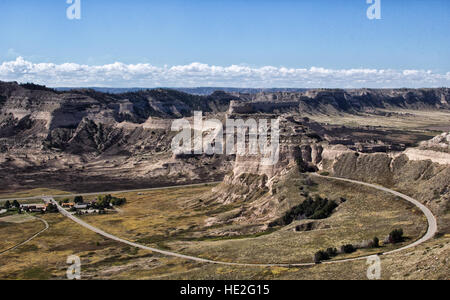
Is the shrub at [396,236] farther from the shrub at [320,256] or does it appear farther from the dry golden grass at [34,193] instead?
the dry golden grass at [34,193]

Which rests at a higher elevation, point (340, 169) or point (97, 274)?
point (340, 169)

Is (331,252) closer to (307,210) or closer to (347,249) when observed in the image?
(347,249)

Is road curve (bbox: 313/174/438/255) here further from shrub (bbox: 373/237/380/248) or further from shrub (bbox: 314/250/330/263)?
shrub (bbox: 314/250/330/263)

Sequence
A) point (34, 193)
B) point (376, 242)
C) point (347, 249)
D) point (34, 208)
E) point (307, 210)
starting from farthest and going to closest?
point (34, 193), point (34, 208), point (307, 210), point (347, 249), point (376, 242)

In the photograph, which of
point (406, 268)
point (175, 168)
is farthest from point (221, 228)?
point (175, 168)

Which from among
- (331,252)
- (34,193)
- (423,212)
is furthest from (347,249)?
(34,193)

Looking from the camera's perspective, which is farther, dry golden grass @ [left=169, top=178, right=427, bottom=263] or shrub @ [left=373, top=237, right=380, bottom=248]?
dry golden grass @ [left=169, top=178, right=427, bottom=263]

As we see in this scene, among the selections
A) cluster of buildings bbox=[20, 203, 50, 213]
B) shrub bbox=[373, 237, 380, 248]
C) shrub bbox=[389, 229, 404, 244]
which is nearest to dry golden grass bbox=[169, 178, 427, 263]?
shrub bbox=[389, 229, 404, 244]

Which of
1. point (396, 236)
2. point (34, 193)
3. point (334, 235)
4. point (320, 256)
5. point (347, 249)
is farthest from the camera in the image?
point (34, 193)

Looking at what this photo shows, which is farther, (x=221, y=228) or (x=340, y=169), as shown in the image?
(x=340, y=169)
